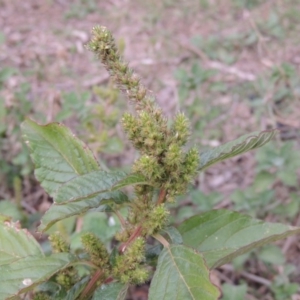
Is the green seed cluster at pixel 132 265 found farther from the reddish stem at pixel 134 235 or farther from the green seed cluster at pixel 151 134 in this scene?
the green seed cluster at pixel 151 134

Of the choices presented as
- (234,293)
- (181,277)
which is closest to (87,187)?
(181,277)

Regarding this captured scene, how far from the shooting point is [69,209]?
1.14 meters

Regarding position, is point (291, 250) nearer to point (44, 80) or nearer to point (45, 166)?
point (45, 166)

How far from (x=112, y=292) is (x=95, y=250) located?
0.12 m

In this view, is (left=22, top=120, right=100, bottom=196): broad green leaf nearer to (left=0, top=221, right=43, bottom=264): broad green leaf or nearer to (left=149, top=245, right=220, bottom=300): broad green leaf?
(left=0, top=221, right=43, bottom=264): broad green leaf

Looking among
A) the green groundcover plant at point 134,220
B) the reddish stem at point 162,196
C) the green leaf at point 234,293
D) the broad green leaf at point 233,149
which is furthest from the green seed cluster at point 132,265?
the green leaf at point 234,293

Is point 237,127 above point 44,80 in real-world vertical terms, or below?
below

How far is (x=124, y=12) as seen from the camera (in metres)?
4.88

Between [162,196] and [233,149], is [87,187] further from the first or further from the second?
[233,149]

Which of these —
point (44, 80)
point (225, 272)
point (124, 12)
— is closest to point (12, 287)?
point (225, 272)

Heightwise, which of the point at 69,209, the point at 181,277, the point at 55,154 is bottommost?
the point at 181,277

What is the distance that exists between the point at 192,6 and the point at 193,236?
388cm

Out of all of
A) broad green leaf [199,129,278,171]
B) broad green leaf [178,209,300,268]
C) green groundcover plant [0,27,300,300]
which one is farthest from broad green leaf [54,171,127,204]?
broad green leaf [178,209,300,268]

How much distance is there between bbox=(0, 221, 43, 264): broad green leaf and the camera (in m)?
1.40
